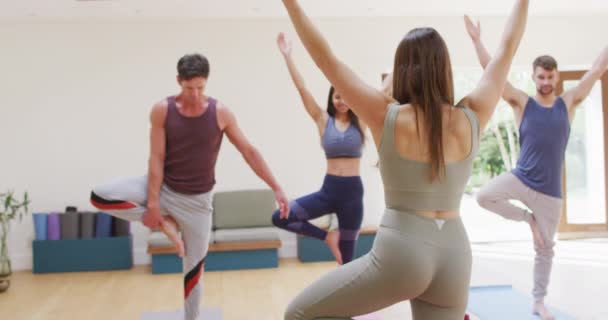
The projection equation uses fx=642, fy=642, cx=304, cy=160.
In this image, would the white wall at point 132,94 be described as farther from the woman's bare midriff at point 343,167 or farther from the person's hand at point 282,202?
the person's hand at point 282,202

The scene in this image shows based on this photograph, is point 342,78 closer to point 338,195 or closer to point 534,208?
point 338,195

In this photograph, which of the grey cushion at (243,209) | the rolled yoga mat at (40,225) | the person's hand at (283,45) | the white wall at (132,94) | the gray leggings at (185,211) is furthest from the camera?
the white wall at (132,94)

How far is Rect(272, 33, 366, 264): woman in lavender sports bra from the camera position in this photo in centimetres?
420

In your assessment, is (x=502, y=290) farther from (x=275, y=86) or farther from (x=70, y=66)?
(x=70, y=66)

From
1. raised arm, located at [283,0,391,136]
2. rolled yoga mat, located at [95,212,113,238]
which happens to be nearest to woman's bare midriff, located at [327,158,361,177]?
raised arm, located at [283,0,391,136]

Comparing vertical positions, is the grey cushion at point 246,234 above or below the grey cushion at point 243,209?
below

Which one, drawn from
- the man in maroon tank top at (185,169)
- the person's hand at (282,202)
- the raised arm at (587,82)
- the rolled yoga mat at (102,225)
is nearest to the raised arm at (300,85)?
the man in maroon tank top at (185,169)

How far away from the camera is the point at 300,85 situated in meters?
4.03

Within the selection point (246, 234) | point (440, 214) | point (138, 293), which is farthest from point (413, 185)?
point (246, 234)

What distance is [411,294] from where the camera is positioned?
1980mm

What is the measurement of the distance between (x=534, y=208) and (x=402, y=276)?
2571mm

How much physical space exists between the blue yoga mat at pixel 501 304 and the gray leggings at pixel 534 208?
8.2 inches

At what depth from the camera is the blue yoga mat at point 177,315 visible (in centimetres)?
477

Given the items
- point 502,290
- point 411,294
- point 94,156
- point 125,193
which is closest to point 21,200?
point 94,156
